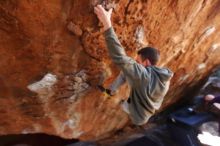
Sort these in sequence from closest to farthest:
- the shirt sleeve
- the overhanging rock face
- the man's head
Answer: the shirt sleeve < the overhanging rock face < the man's head

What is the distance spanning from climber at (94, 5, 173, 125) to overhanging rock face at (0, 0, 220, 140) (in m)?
0.26

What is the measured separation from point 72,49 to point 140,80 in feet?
2.16

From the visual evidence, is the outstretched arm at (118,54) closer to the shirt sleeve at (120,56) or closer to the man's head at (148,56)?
the shirt sleeve at (120,56)

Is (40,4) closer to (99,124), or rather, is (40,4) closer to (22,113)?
(22,113)

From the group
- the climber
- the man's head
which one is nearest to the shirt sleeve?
the climber

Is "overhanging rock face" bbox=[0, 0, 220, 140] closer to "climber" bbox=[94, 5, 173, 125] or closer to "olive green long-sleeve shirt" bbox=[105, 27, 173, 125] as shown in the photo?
"climber" bbox=[94, 5, 173, 125]

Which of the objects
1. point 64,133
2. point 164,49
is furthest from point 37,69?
point 164,49

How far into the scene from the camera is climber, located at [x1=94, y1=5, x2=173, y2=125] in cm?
230

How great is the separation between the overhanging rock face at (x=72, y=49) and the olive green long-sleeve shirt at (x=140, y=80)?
1.19ft

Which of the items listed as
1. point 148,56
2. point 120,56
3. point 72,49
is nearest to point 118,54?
point 120,56

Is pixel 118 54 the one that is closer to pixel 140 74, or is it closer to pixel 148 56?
pixel 140 74

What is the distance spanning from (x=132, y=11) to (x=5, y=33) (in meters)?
1.01

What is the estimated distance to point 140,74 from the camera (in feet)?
Answer: 7.72

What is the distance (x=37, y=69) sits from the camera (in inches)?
106
